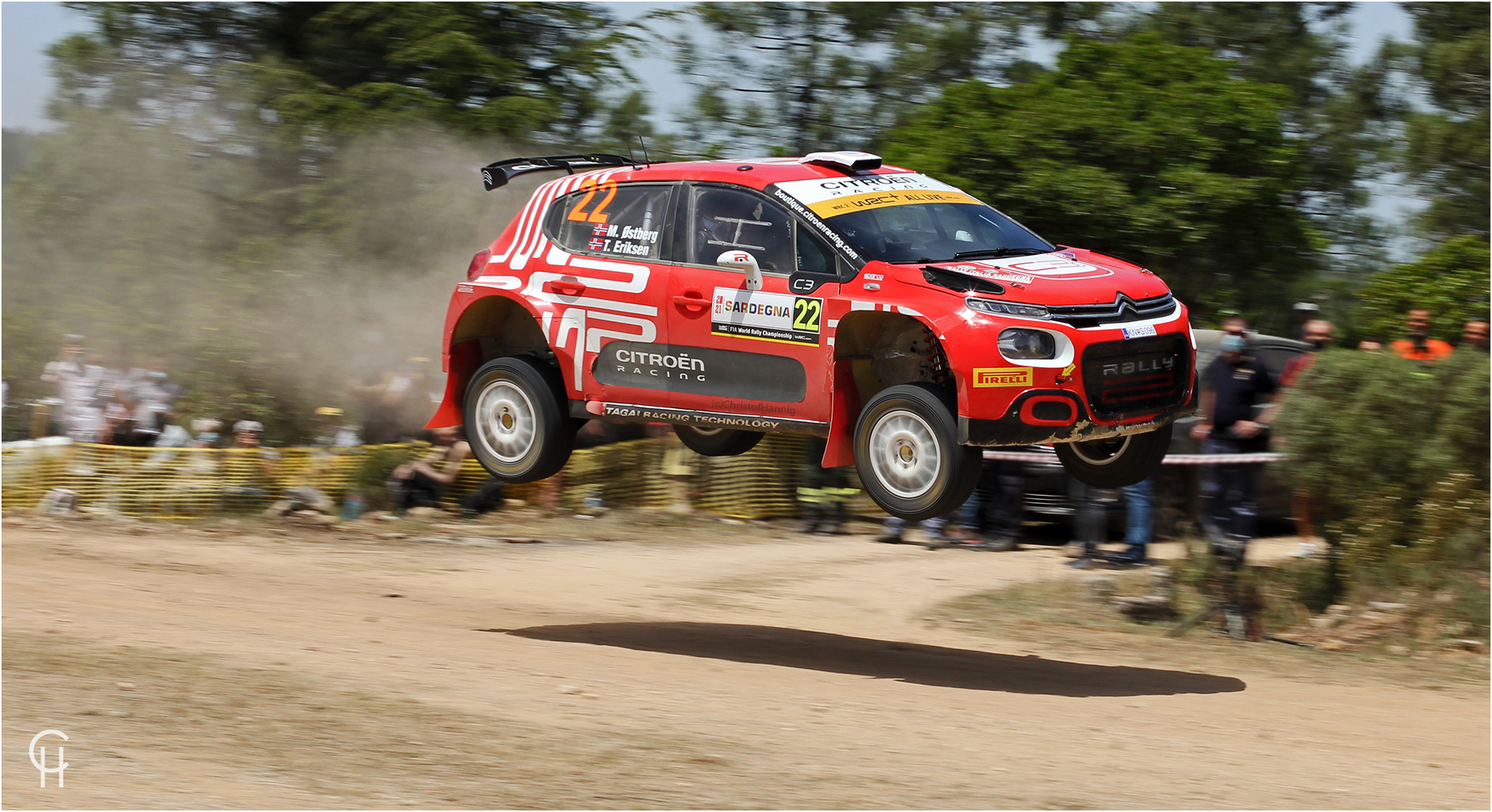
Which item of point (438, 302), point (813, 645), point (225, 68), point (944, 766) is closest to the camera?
point (944, 766)

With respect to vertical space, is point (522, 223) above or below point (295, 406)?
above

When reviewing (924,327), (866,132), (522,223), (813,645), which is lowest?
(813,645)

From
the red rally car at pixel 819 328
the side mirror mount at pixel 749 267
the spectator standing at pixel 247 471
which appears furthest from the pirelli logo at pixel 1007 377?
the spectator standing at pixel 247 471

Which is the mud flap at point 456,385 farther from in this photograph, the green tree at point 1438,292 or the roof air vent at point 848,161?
the green tree at point 1438,292

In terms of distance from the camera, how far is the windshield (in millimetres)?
8141

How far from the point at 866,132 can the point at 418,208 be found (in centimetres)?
531

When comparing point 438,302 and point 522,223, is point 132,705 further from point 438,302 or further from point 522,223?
point 438,302

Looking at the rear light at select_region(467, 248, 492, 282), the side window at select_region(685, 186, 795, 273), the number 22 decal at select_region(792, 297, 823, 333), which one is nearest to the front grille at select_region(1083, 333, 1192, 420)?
the number 22 decal at select_region(792, 297, 823, 333)

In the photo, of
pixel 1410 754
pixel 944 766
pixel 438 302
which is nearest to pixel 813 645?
pixel 944 766

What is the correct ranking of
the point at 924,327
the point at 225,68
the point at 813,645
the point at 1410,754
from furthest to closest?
the point at 225,68 < the point at 813,645 < the point at 1410,754 < the point at 924,327

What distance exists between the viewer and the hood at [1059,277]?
299 inches

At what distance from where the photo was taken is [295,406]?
17797mm

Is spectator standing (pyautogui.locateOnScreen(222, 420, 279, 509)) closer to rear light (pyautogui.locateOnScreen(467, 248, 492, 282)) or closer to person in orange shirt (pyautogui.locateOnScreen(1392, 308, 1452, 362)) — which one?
rear light (pyautogui.locateOnScreen(467, 248, 492, 282))

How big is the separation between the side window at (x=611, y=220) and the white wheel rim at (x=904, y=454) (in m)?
1.84
